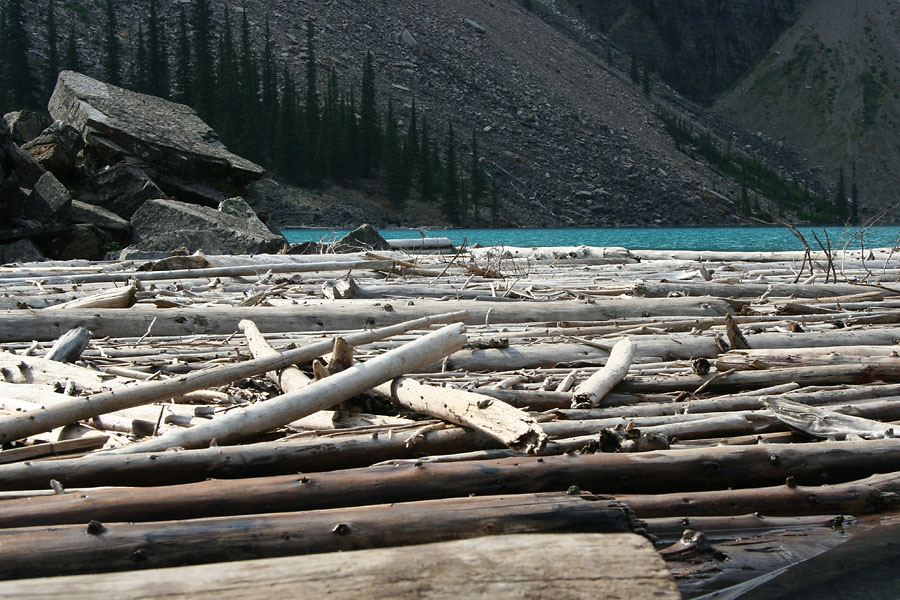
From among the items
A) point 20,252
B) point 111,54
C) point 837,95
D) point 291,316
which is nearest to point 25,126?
point 20,252

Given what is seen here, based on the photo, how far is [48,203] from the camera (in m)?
15.5

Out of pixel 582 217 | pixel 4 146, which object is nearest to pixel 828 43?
pixel 582 217

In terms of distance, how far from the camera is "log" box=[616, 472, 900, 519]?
10.00ft

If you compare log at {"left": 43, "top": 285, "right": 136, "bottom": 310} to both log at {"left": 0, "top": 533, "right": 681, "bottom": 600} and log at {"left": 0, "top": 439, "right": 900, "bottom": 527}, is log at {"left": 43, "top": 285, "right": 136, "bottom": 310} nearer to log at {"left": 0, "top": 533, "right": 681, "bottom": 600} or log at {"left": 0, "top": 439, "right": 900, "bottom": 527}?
log at {"left": 0, "top": 439, "right": 900, "bottom": 527}

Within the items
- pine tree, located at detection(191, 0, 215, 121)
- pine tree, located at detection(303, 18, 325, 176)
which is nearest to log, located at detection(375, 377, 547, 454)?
pine tree, located at detection(303, 18, 325, 176)

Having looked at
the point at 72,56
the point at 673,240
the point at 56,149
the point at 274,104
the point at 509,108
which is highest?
the point at 72,56

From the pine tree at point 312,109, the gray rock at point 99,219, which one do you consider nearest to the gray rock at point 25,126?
the gray rock at point 99,219

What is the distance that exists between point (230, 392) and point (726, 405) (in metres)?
2.42

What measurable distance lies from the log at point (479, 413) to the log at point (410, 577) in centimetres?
67

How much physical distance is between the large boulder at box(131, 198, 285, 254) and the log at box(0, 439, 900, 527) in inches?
482

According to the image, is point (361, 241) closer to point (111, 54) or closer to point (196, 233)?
point (196, 233)

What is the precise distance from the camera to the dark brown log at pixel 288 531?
92.0 inches

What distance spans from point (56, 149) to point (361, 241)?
7734 mm

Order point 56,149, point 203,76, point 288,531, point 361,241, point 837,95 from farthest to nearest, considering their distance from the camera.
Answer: point 837,95 → point 203,76 → point 56,149 → point 361,241 → point 288,531
